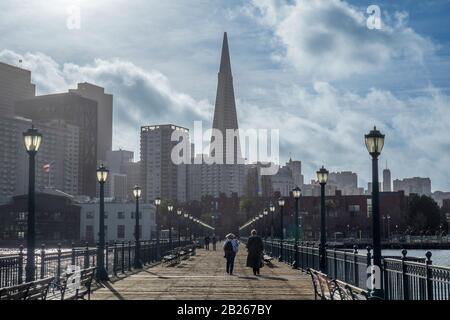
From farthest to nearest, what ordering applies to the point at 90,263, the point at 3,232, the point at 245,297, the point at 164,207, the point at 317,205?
the point at 164,207
the point at 317,205
the point at 3,232
the point at 90,263
the point at 245,297

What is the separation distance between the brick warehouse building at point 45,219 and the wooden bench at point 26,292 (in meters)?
119

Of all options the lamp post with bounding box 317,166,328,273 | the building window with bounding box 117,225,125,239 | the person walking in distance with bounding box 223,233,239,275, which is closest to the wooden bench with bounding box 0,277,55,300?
the lamp post with bounding box 317,166,328,273

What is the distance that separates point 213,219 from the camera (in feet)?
607

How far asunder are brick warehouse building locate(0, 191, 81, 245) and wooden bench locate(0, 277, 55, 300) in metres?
119

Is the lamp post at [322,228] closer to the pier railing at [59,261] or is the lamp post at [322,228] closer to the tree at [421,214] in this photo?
the pier railing at [59,261]

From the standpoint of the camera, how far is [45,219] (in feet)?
440

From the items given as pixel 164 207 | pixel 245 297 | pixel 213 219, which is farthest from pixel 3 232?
pixel 245 297

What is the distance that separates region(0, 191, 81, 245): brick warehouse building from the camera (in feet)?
430

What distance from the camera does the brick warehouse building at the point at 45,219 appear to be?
131 metres

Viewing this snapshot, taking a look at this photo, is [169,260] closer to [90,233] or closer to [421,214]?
[90,233]
